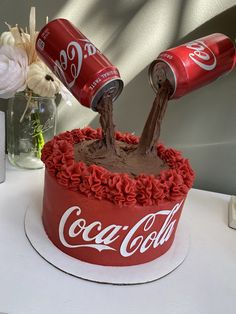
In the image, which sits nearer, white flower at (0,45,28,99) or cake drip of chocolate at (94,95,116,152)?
cake drip of chocolate at (94,95,116,152)

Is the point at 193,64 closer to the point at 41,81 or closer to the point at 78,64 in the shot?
the point at 78,64

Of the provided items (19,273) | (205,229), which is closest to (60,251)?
(19,273)

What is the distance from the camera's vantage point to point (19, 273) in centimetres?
64

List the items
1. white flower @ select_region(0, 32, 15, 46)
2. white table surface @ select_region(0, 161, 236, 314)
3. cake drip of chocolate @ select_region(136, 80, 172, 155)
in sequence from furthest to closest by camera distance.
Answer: white flower @ select_region(0, 32, 15, 46)
cake drip of chocolate @ select_region(136, 80, 172, 155)
white table surface @ select_region(0, 161, 236, 314)

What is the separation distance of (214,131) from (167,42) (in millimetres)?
248

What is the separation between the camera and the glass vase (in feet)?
2.96

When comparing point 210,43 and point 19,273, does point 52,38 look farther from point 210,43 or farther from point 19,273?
point 19,273

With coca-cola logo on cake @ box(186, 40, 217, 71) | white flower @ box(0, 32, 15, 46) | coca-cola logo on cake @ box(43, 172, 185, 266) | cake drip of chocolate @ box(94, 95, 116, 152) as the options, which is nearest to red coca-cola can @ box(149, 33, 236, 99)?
coca-cola logo on cake @ box(186, 40, 217, 71)

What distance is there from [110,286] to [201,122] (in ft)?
1.60

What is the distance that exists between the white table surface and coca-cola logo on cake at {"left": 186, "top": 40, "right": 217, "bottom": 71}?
1.18ft

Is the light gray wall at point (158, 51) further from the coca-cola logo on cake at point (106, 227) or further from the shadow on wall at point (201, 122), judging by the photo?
the coca-cola logo on cake at point (106, 227)

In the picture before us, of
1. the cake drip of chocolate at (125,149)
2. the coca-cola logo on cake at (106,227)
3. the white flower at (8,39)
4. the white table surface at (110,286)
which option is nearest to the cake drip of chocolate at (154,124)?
the cake drip of chocolate at (125,149)

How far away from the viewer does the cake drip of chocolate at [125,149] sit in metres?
0.68

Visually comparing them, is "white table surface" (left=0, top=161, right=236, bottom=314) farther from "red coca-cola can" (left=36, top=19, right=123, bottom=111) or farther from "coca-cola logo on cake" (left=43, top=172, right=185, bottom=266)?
"red coca-cola can" (left=36, top=19, right=123, bottom=111)
